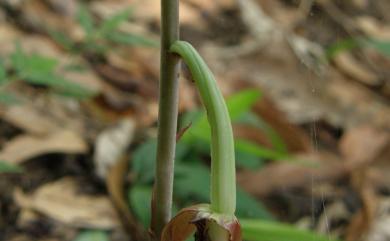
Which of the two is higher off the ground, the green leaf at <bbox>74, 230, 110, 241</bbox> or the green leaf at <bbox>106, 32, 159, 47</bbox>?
the green leaf at <bbox>106, 32, 159, 47</bbox>


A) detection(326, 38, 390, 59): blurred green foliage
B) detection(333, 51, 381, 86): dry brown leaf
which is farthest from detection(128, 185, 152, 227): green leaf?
detection(333, 51, 381, 86): dry brown leaf

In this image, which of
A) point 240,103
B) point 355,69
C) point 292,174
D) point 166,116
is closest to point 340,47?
point 355,69

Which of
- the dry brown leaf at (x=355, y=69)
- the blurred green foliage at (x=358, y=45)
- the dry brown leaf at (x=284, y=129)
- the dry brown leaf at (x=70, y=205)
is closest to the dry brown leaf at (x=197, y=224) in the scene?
the dry brown leaf at (x=70, y=205)

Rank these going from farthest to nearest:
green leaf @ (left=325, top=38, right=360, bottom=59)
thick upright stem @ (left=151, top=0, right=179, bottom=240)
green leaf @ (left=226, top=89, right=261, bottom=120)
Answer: green leaf @ (left=325, top=38, right=360, bottom=59), green leaf @ (left=226, top=89, right=261, bottom=120), thick upright stem @ (left=151, top=0, right=179, bottom=240)

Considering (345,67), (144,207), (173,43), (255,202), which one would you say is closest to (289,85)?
(345,67)

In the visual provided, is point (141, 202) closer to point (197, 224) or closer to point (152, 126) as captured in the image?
point (152, 126)

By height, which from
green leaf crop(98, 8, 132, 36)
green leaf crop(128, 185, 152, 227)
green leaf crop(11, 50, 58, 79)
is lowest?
green leaf crop(128, 185, 152, 227)

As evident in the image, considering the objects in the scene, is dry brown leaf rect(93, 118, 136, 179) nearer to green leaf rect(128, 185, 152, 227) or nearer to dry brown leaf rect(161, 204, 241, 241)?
green leaf rect(128, 185, 152, 227)
